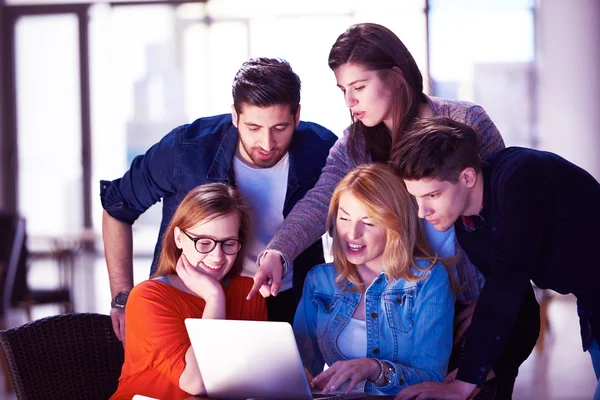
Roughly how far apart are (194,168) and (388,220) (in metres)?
0.65

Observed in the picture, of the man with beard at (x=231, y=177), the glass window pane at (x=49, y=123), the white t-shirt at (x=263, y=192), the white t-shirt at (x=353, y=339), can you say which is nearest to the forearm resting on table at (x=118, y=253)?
the man with beard at (x=231, y=177)

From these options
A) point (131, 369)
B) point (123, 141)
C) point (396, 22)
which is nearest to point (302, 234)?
point (131, 369)

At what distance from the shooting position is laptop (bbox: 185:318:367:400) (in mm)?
1675

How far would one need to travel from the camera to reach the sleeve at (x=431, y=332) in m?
2.04

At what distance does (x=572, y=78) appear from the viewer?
7.77 m

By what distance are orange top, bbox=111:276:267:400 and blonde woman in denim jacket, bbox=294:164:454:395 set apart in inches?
13.5

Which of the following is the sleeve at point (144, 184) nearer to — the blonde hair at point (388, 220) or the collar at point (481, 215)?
the blonde hair at point (388, 220)

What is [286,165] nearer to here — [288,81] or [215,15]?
[288,81]

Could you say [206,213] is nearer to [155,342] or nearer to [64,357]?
[155,342]

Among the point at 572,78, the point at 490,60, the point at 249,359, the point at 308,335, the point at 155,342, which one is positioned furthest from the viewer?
the point at 490,60

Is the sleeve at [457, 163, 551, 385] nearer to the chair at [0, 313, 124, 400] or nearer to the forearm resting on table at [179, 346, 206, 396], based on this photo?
the forearm resting on table at [179, 346, 206, 396]

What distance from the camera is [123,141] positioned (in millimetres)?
9102

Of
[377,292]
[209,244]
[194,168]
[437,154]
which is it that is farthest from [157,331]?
[437,154]

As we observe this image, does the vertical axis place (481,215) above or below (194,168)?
below
